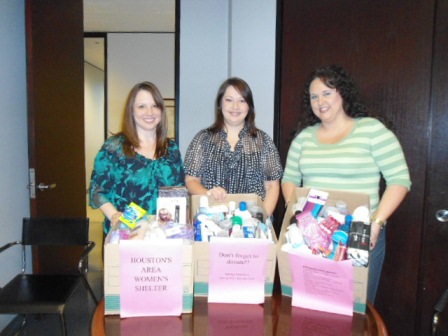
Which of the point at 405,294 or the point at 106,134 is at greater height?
the point at 106,134

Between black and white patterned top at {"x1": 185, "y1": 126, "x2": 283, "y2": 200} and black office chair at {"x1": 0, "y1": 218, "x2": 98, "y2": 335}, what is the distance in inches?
28.2

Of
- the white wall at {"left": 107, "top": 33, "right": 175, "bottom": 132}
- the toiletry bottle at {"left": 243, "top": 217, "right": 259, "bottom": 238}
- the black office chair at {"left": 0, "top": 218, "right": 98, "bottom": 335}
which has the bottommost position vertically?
the black office chair at {"left": 0, "top": 218, "right": 98, "bottom": 335}

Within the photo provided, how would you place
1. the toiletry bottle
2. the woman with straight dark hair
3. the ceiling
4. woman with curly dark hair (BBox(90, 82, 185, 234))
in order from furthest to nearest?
the ceiling, the woman with straight dark hair, woman with curly dark hair (BBox(90, 82, 185, 234)), the toiletry bottle

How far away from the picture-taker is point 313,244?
1018 millimetres

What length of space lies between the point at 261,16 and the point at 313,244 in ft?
5.50

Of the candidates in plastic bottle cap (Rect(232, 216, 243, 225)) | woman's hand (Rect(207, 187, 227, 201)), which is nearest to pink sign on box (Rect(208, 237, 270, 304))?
plastic bottle cap (Rect(232, 216, 243, 225))

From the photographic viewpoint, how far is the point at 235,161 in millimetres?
1719

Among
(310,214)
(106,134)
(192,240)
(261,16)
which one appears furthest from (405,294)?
(106,134)

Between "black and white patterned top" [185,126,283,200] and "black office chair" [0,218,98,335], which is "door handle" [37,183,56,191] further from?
"black and white patterned top" [185,126,283,200]

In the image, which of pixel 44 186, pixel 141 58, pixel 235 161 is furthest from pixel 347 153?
pixel 141 58

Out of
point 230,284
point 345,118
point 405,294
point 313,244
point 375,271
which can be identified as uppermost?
point 345,118

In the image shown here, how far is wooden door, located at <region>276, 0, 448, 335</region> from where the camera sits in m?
1.89

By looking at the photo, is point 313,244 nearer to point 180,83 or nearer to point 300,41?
point 300,41

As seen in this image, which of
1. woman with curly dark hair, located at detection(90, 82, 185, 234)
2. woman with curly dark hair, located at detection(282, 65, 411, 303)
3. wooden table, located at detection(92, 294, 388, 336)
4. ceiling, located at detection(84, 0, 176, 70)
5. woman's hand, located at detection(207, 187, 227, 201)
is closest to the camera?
wooden table, located at detection(92, 294, 388, 336)
